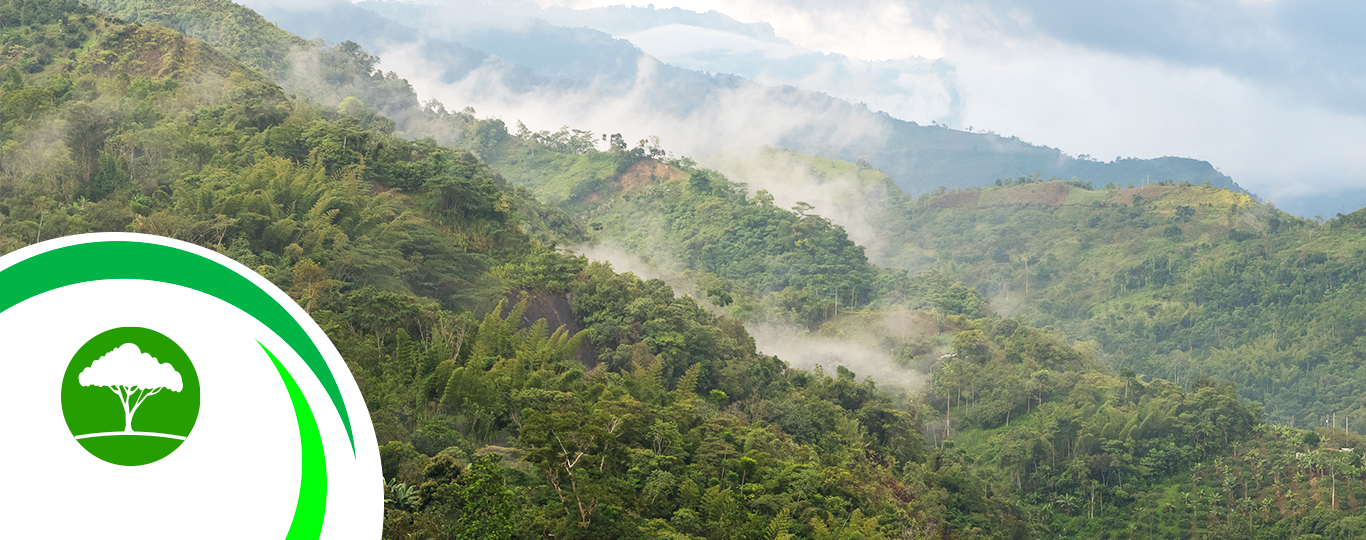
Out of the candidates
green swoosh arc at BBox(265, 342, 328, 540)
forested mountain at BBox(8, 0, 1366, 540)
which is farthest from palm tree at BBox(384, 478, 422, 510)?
green swoosh arc at BBox(265, 342, 328, 540)

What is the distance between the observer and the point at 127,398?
4578 millimetres

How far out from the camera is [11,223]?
2256 centimetres

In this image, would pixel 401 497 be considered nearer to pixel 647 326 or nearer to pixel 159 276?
pixel 159 276

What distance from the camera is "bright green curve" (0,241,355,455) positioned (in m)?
4.72

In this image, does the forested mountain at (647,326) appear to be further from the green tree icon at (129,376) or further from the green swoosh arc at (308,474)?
the green tree icon at (129,376)

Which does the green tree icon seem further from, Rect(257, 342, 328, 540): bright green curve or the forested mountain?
the forested mountain

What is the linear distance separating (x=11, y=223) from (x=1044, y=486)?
39044 mm

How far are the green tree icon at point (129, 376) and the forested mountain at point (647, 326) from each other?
339 inches

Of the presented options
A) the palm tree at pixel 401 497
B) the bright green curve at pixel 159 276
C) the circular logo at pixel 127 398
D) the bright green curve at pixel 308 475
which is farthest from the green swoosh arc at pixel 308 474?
the palm tree at pixel 401 497

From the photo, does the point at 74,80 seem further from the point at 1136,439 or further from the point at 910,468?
the point at 1136,439

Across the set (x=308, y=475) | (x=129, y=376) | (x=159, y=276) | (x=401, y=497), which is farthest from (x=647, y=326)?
(x=129, y=376)

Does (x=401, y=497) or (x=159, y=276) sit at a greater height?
(x=159, y=276)

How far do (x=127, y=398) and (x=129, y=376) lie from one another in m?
0.09

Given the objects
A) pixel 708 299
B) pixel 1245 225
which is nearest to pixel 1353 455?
pixel 708 299
